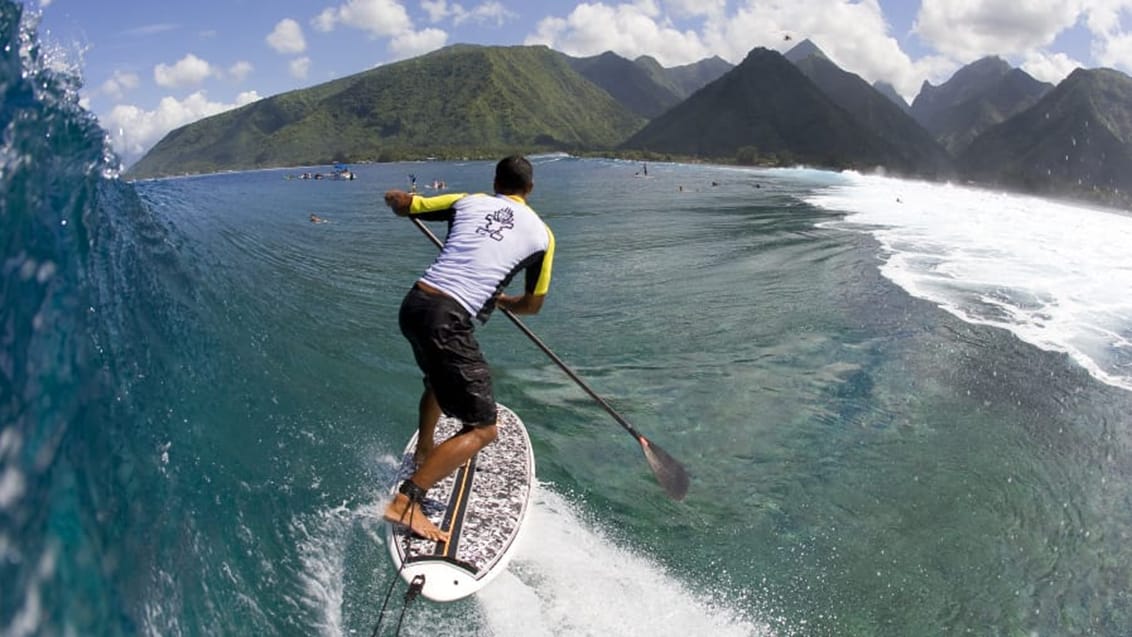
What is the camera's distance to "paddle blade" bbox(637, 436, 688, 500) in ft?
19.0

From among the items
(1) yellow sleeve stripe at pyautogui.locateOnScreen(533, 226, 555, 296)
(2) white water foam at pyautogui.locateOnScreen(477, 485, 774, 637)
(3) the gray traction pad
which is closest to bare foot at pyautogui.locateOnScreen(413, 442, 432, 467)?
(3) the gray traction pad

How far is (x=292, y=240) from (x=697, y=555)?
21.9m

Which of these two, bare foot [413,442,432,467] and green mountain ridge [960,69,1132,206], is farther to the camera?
green mountain ridge [960,69,1132,206]

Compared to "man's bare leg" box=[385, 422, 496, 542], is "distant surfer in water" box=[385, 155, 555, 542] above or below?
above

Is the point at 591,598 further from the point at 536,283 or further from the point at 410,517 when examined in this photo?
the point at 536,283

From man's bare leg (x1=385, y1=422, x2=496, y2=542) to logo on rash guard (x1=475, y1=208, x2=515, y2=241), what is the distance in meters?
1.37

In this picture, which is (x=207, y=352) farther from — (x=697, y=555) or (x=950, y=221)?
(x=950, y=221)

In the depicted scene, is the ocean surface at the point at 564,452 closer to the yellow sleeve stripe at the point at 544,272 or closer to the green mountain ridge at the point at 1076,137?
the yellow sleeve stripe at the point at 544,272

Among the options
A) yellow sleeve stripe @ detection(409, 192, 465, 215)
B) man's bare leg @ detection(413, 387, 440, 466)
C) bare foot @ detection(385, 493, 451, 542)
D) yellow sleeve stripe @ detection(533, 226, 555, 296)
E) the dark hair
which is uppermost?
the dark hair

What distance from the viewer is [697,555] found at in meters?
5.14

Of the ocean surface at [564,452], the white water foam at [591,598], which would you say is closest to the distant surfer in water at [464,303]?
the white water foam at [591,598]

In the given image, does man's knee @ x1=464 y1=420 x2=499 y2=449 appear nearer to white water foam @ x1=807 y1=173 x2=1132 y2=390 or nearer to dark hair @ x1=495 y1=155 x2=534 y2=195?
dark hair @ x1=495 y1=155 x2=534 y2=195

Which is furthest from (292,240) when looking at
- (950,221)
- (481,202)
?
(950,221)

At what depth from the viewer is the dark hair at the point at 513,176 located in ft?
14.6
